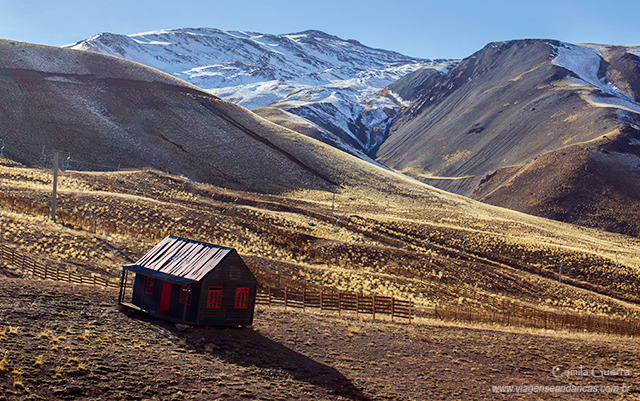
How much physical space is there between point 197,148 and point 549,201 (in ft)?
222

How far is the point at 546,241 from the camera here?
55906mm

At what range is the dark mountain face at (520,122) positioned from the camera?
94.8 meters

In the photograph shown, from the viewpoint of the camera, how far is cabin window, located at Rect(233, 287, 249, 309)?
1827 cm

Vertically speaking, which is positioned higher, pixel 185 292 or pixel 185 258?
pixel 185 258

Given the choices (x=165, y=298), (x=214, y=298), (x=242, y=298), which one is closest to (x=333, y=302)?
(x=242, y=298)

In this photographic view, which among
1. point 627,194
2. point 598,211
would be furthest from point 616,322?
point 627,194

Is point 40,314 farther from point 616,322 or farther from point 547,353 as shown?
point 616,322

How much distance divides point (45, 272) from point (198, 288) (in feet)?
30.9

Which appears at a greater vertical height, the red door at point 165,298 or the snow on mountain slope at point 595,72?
the snow on mountain slope at point 595,72

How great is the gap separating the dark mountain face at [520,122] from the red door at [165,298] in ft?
271

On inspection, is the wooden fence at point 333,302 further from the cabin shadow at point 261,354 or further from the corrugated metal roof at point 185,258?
the cabin shadow at point 261,354

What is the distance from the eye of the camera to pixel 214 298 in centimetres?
1783

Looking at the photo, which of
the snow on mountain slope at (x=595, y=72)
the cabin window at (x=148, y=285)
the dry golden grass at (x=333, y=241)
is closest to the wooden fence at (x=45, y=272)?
the dry golden grass at (x=333, y=241)

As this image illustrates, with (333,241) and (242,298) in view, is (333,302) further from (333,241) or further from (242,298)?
(333,241)
